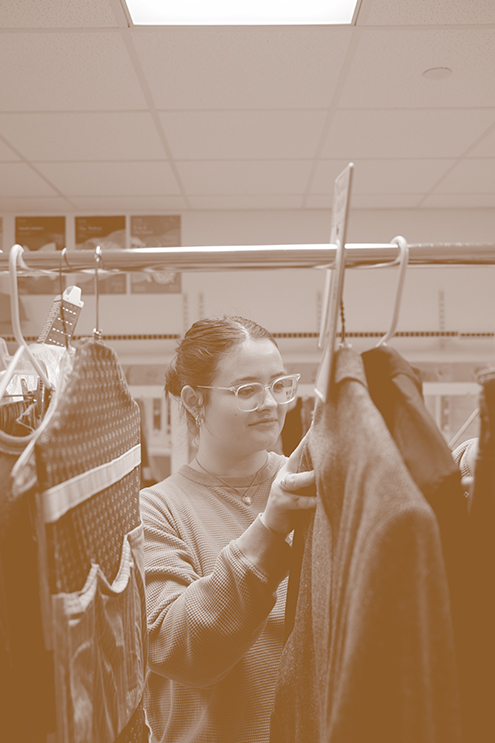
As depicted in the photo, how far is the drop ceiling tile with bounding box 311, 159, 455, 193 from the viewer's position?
2.92m

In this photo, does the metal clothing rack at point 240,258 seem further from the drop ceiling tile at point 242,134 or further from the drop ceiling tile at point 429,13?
the drop ceiling tile at point 242,134

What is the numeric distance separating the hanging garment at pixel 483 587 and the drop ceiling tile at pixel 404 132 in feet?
7.21

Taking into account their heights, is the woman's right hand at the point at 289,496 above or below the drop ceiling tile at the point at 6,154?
below

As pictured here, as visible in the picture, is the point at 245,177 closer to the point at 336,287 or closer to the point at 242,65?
the point at 242,65

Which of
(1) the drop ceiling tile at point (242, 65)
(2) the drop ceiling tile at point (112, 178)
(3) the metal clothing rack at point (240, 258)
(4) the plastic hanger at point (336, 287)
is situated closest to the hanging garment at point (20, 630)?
(3) the metal clothing rack at point (240, 258)

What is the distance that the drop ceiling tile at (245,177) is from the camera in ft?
9.53

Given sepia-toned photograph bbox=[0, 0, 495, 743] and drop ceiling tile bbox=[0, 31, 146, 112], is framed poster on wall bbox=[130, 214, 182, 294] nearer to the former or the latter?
sepia-toned photograph bbox=[0, 0, 495, 743]

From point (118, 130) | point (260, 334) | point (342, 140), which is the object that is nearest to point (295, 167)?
point (342, 140)

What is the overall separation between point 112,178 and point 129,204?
492 millimetres

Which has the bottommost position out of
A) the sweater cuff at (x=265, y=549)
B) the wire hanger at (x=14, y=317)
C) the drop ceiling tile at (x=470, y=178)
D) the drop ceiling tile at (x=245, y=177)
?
the sweater cuff at (x=265, y=549)

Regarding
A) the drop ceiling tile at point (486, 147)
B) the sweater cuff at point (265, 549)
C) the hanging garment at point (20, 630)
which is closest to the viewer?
the hanging garment at point (20, 630)

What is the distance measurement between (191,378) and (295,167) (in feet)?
7.19

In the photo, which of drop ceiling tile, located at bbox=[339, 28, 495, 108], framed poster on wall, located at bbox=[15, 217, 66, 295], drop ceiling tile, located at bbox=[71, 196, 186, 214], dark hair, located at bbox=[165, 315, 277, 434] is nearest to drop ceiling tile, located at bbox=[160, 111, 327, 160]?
drop ceiling tile, located at bbox=[339, 28, 495, 108]

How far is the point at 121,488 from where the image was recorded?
65 cm
